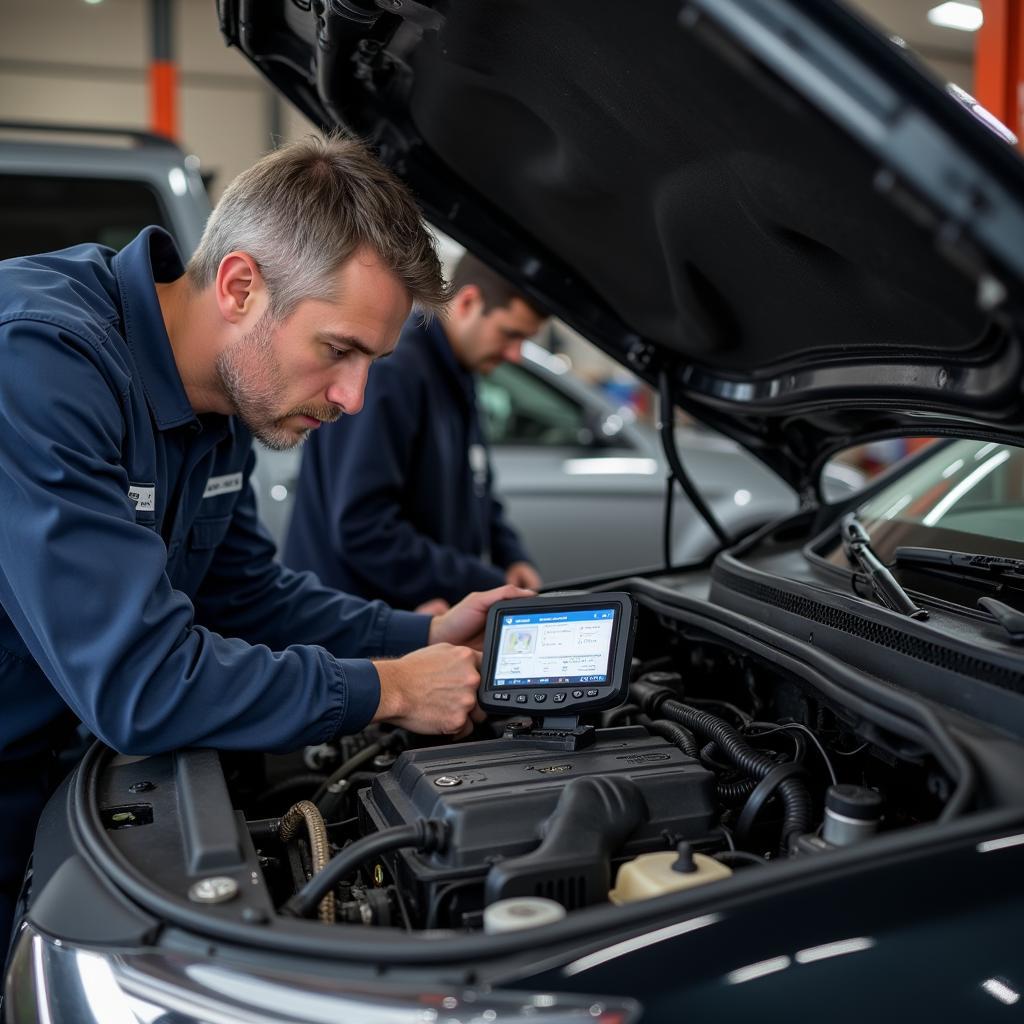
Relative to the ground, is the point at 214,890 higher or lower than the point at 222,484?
lower

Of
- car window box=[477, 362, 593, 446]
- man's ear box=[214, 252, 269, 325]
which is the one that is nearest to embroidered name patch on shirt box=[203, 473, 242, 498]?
man's ear box=[214, 252, 269, 325]

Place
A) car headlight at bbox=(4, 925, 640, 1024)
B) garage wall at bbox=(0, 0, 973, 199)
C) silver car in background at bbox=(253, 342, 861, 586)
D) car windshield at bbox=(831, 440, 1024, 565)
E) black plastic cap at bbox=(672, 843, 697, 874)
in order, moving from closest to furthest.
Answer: car headlight at bbox=(4, 925, 640, 1024) → black plastic cap at bbox=(672, 843, 697, 874) → car windshield at bbox=(831, 440, 1024, 565) → silver car in background at bbox=(253, 342, 861, 586) → garage wall at bbox=(0, 0, 973, 199)

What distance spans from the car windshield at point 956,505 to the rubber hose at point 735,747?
1.52 feet

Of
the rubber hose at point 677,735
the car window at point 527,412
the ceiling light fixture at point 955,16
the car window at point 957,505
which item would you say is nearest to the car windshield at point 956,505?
the car window at point 957,505

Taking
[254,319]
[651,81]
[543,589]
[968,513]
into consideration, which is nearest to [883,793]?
[968,513]

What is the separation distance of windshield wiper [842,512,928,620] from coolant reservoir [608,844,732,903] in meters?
0.54

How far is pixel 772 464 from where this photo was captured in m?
2.37

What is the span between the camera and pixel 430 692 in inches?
63.3

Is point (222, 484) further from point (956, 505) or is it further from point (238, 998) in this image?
point (956, 505)

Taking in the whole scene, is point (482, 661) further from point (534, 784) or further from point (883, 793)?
point (883, 793)

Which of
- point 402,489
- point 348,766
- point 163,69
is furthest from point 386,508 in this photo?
point 163,69

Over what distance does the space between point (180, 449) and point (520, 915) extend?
1.00m

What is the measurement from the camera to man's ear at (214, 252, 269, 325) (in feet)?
5.27

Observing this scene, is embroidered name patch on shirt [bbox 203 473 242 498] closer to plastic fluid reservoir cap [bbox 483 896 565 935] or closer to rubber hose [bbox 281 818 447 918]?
rubber hose [bbox 281 818 447 918]
